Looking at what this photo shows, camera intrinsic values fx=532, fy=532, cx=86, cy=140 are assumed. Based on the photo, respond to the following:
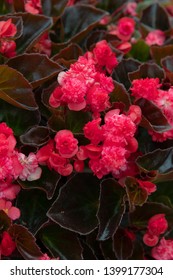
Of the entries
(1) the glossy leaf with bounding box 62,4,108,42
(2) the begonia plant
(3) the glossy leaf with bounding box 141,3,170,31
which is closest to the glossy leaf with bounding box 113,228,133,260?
(2) the begonia plant

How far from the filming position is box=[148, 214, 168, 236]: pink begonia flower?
132 cm

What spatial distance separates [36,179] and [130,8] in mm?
959

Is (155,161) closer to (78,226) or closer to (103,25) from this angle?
(78,226)

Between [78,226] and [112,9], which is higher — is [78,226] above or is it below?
below

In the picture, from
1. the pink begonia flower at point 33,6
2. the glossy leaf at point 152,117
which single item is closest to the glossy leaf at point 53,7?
the pink begonia flower at point 33,6

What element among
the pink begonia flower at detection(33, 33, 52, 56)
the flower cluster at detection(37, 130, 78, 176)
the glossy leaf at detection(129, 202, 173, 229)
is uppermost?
the pink begonia flower at detection(33, 33, 52, 56)

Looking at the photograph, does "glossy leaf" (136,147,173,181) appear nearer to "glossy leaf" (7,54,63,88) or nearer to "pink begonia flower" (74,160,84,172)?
"pink begonia flower" (74,160,84,172)

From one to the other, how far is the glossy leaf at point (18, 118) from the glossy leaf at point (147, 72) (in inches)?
10.8

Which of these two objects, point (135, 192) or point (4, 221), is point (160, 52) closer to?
point (135, 192)

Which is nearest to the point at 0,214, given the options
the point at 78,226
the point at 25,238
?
the point at 25,238

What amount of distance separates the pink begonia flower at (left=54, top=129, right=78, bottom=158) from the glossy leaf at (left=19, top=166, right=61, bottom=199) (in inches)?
3.2

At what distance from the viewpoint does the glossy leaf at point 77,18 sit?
1.67m
